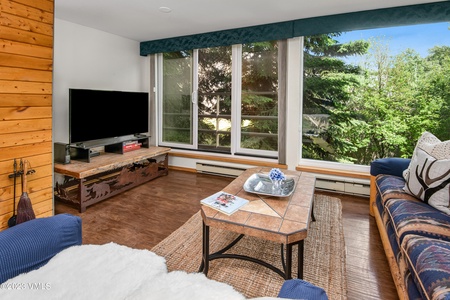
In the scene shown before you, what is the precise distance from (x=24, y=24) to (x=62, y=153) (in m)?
1.49

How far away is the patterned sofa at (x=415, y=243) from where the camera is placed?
1168mm

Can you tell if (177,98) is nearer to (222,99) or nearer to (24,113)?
(222,99)

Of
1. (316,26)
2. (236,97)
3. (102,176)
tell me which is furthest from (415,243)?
(102,176)

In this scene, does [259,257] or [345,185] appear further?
[345,185]

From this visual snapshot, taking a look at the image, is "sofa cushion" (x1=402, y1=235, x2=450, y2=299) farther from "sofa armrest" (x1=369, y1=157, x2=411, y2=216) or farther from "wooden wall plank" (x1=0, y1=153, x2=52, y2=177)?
"wooden wall plank" (x1=0, y1=153, x2=52, y2=177)

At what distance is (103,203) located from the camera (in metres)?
3.17

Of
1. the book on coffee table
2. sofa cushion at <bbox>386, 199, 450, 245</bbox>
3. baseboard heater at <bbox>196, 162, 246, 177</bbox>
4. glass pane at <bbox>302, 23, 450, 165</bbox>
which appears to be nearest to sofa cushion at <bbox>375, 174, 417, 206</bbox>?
sofa cushion at <bbox>386, 199, 450, 245</bbox>

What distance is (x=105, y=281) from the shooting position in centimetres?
102

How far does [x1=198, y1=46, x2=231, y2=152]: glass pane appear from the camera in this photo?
429 centimetres

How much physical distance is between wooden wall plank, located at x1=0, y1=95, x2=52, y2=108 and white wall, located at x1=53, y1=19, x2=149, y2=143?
3.90 ft

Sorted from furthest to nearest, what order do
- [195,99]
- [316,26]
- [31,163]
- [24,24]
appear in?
[195,99] → [316,26] → [31,163] → [24,24]

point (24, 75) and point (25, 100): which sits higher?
point (24, 75)

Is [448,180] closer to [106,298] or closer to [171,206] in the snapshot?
[106,298]

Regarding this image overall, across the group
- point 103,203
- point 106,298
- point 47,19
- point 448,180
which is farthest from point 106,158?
point 448,180
